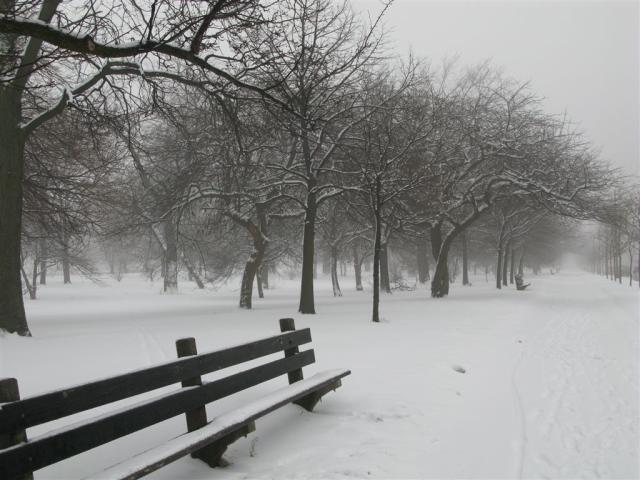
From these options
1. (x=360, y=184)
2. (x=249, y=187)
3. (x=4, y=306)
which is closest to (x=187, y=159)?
(x=249, y=187)

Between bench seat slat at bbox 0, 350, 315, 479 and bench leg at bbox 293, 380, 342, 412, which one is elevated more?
bench seat slat at bbox 0, 350, 315, 479

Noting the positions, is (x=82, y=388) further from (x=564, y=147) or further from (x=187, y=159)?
(x=564, y=147)

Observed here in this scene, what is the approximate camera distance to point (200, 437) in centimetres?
333

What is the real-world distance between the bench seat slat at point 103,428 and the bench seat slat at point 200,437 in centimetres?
19

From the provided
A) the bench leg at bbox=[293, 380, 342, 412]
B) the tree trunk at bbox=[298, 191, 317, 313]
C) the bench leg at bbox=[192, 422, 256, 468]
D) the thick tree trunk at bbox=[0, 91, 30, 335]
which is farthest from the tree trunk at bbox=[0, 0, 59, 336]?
the bench leg at bbox=[192, 422, 256, 468]

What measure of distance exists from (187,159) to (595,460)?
1342cm

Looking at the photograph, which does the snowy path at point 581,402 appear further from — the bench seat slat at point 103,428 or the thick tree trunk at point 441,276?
the thick tree trunk at point 441,276

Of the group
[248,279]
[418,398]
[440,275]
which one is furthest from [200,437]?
[440,275]

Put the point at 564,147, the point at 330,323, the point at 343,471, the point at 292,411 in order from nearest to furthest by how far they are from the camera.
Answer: the point at 343,471 → the point at 292,411 → the point at 330,323 → the point at 564,147

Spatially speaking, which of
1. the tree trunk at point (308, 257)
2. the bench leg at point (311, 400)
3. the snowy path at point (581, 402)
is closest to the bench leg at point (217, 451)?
the bench leg at point (311, 400)

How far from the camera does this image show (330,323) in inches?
495

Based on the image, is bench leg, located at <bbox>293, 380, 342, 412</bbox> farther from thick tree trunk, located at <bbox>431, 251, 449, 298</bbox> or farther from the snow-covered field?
thick tree trunk, located at <bbox>431, 251, 449, 298</bbox>

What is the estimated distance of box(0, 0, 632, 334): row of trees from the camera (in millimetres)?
8195

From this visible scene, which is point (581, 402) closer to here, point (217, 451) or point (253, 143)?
point (217, 451)
